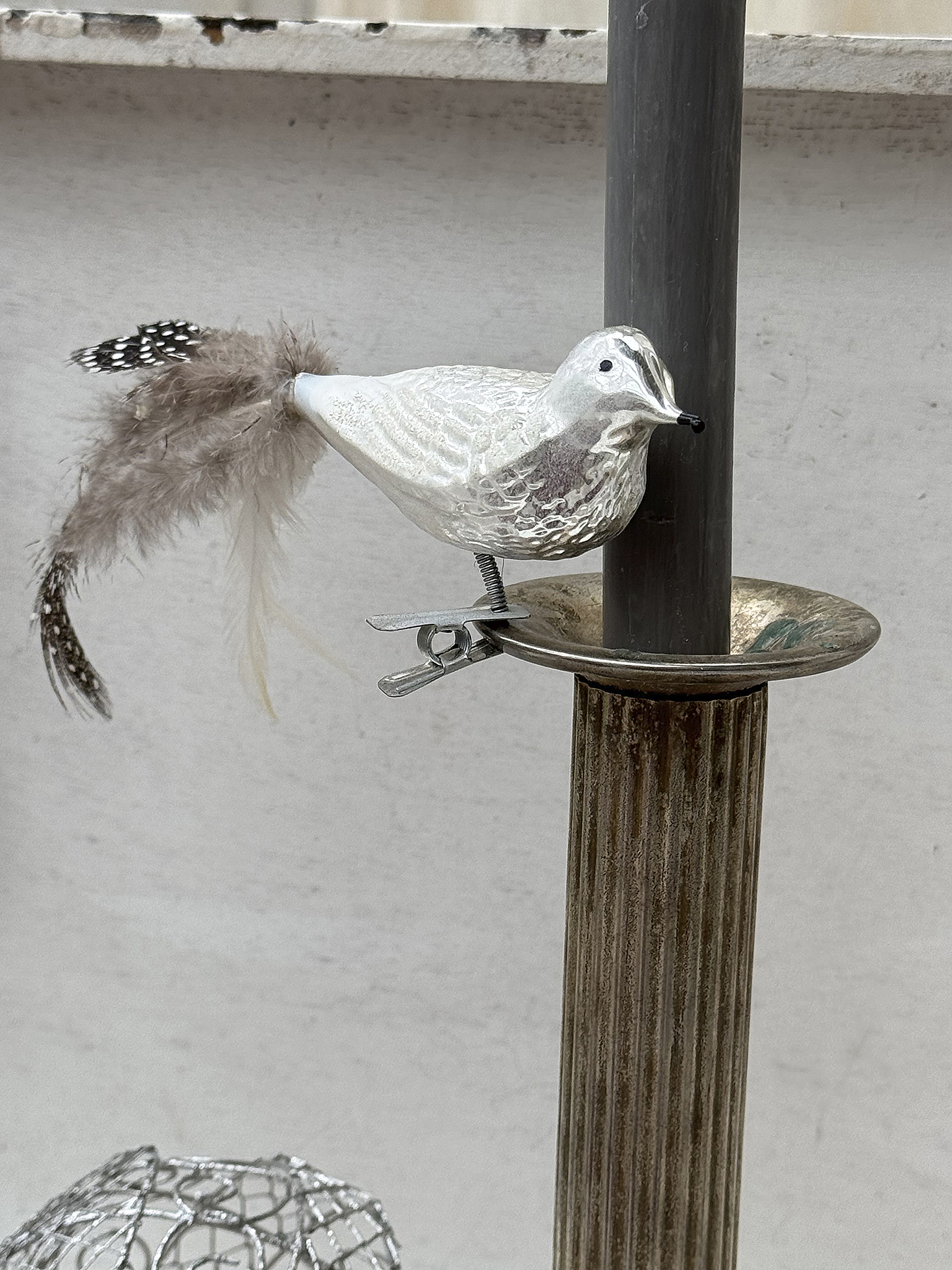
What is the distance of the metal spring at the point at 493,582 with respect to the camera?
1.88ft

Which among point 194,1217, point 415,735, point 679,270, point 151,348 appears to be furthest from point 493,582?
point 415,735

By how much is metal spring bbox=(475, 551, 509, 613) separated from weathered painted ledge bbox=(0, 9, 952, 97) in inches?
17.7

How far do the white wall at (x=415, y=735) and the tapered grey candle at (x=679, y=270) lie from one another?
415 millimetres

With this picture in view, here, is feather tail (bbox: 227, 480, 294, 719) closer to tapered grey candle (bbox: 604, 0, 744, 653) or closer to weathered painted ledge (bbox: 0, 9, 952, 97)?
tapered grey candle (bbox: 604, 0, 744, 653)

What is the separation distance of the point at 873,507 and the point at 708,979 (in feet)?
1.65

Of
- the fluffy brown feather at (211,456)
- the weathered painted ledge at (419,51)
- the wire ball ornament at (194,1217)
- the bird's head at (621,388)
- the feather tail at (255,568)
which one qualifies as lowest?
the wire ball ornament at (194,1217)

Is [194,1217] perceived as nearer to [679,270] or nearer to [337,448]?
[337,448]

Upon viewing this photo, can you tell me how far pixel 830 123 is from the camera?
902 millimetres

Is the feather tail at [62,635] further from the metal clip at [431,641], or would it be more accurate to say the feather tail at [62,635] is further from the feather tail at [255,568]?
the metal clip at [431,641]

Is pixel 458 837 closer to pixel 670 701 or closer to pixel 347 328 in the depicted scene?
pixel 347 328

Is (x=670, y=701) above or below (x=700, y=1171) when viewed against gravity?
above

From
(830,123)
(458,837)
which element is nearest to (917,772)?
(458,837)

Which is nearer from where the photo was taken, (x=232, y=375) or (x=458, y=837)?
(x=232, y=375)

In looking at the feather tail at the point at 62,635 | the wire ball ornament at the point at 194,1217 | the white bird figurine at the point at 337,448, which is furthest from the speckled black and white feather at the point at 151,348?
the wire ball ornament at the point at 194,1217
